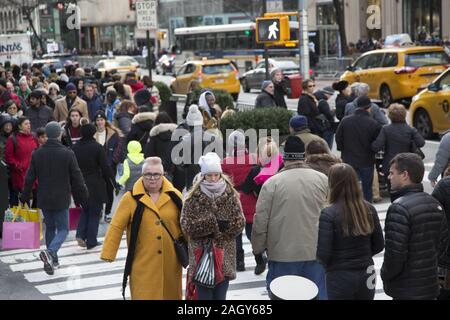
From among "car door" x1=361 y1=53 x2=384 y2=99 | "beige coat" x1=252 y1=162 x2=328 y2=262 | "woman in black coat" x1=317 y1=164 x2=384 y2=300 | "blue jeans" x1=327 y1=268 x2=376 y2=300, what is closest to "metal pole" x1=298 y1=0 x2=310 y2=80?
"car door" x1=361 y1=53 x2=384 y2=99

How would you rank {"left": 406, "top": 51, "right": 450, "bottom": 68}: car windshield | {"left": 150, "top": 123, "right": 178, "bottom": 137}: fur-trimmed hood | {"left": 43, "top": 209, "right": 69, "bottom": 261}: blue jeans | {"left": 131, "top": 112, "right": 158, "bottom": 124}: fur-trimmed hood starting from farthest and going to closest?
{"left": 406, "top": 51, "right": 450, "bottom": 68}: car windshield < {"left": 131, "top": 112, "right": 158, "bottom": 124}: fur-trimmed hood < {"left": 150, "top": 123, "right": 178, "bottom": 137}: fur-trimmed hood < {"left": 43, "top": 209, "right": 69, "bottom": 261}: blue jeans

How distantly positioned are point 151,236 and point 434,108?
1353 cm

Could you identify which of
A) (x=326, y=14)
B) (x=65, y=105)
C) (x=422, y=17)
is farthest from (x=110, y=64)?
(x=65, y=105)

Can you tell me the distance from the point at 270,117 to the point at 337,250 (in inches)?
408

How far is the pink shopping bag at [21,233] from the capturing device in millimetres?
11406

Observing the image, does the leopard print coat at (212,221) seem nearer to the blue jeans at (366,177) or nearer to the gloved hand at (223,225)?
the gloved hand at (223,225)

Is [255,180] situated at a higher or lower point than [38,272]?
higher

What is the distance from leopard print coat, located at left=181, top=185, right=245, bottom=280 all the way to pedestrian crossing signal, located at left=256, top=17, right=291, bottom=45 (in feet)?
49.1

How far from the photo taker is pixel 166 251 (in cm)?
784

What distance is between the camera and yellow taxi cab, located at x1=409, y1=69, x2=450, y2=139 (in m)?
20.0

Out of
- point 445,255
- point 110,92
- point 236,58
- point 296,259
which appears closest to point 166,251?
point 296,259

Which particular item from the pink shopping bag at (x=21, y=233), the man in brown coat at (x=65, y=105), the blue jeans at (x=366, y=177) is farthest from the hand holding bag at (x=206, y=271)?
the man in brown coat at (x=65, y=105)

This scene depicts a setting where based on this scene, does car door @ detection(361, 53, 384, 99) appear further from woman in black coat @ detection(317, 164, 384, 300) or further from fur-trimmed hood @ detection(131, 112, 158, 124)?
woman in black coat @ detection(317, 164, 384, 300)

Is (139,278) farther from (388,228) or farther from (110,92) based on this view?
(110,92)
